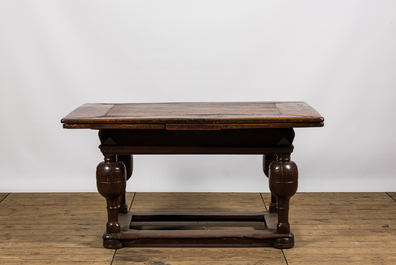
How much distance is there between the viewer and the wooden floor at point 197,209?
330 cm

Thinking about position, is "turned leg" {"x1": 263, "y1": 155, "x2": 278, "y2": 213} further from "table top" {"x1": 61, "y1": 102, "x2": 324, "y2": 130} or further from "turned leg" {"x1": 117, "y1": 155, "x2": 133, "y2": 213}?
"turned leg" {"x1": 117, "y1": 155, "x2": 133, "y2": 213}

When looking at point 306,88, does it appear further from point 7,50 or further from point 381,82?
point 7,50

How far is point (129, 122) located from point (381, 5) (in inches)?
107

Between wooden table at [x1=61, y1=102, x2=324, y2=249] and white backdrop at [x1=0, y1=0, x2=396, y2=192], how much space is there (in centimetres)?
111

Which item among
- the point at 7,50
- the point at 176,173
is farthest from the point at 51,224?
the point at 7,50

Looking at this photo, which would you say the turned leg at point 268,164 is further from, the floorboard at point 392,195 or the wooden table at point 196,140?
the floorboard at point 392,195

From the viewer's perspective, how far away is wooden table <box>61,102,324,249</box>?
10.3 feet

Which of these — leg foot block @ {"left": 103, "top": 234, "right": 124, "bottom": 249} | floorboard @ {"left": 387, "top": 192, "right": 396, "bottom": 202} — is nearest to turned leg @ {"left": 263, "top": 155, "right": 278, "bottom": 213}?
leg foot block @ {"left": 103, "top": 234, "right": 124, "bottom": 249}

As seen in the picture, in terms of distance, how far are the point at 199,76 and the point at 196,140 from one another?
1.49 metres

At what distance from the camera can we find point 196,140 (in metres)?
3.31

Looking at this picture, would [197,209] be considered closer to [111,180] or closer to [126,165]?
[126,165]

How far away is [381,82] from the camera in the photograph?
15.3 feet

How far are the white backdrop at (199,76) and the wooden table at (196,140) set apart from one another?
111cm

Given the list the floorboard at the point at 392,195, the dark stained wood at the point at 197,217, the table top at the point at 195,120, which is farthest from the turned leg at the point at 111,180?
the floorboard at the point at 392,195
